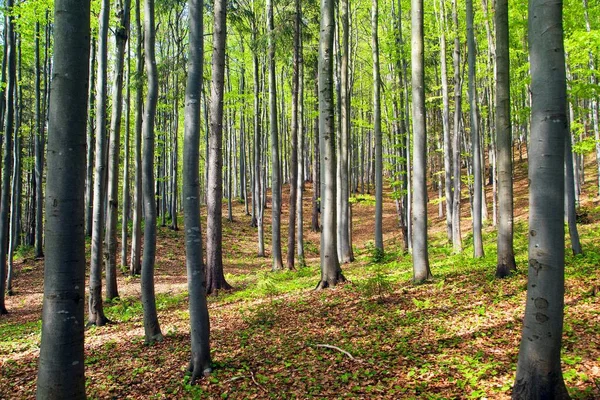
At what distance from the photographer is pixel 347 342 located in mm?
5805

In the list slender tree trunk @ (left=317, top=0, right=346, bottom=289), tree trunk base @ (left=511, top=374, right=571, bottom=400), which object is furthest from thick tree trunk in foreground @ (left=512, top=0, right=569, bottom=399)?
slender tree trunk @ (left=317, top=0, right=346, bottom=289)

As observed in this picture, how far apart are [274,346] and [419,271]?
3945 mm

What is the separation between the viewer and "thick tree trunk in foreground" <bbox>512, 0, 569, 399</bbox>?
10.5ft

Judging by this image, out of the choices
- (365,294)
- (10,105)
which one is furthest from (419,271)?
(10,105)

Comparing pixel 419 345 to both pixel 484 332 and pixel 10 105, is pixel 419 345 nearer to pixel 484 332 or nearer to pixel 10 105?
pixel 484 332

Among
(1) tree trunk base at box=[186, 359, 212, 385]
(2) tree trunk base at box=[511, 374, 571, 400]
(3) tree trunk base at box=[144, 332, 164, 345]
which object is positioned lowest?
(3) tree trunk base at box=[144, 332, 164, 345]

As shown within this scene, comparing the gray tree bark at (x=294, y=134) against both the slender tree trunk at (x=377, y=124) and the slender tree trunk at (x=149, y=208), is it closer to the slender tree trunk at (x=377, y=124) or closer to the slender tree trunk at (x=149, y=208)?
the slender tree trunk at (x=377, y=124)

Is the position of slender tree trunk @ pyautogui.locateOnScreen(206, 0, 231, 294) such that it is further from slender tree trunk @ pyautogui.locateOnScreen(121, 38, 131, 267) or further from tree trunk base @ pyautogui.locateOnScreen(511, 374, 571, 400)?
tree trunk base @ pyautogui.locateOnScreen(511, 374, 571, 400)

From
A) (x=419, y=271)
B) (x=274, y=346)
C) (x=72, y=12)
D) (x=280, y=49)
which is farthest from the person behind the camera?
(x=280, y=49)

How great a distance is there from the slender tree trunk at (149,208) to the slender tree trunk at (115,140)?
256cm

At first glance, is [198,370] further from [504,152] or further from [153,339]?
[504,152]

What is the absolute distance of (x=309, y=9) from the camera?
14172 millimetres

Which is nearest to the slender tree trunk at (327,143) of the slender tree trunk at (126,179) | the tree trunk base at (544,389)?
the tree trunk base at (544,389)

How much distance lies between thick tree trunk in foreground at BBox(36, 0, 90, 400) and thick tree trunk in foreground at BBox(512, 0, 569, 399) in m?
3.67
